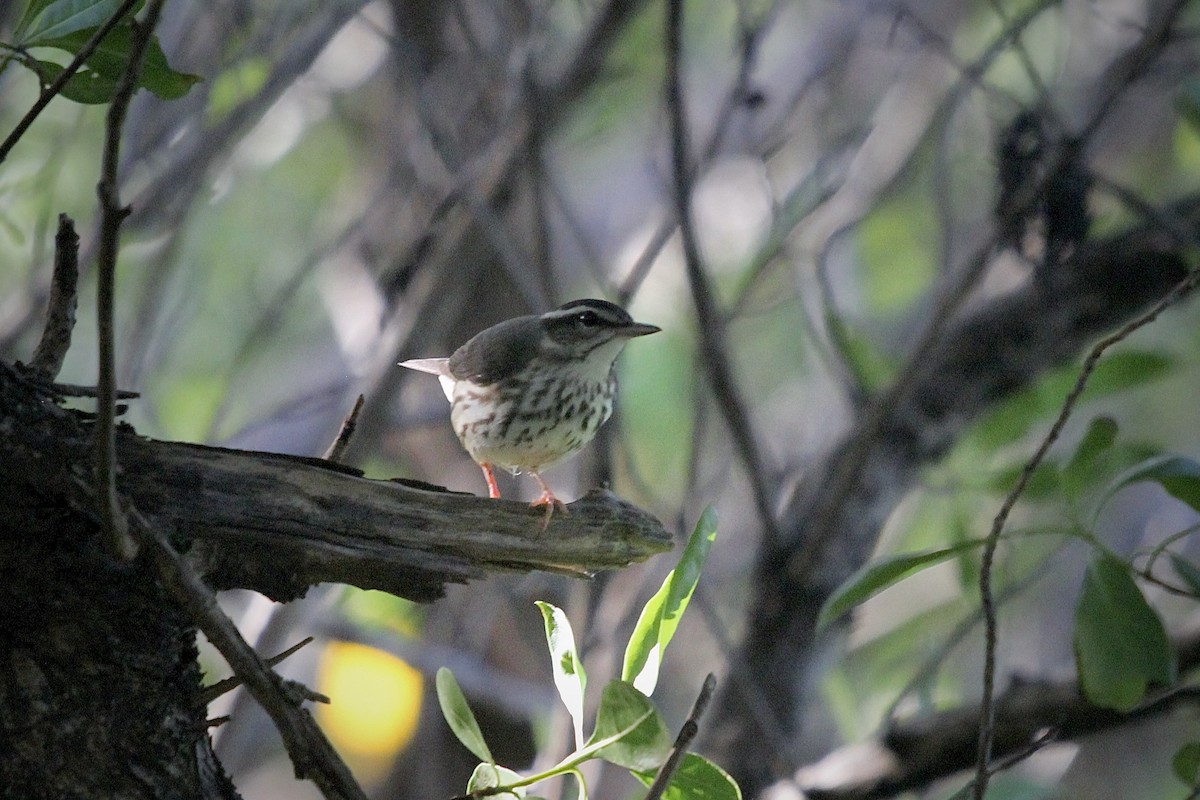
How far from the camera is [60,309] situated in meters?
2.02

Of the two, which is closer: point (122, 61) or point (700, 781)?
point (700, 781)

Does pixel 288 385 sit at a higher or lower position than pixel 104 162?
higher

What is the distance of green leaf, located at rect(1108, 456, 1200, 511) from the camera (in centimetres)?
253

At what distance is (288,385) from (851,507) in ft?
15.8

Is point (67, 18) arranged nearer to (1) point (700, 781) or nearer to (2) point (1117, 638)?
(1) point (700, 781)

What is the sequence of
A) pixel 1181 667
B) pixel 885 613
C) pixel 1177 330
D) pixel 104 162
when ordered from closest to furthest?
pixel 104 162 → pixel 1181 667 → pixel 1177 330 → pixel 885 613

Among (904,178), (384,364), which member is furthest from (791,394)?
(384,364)

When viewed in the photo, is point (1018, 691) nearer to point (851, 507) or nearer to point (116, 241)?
point (851, 507)

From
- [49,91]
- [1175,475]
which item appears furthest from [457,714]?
[1175,475]

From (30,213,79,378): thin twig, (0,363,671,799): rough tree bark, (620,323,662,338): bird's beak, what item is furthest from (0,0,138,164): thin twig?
(620,323,662,338): bird's beak

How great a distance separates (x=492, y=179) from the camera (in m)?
5.19

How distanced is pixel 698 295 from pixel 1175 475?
182 cm

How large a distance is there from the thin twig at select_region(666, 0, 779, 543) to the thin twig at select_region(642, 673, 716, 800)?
2459mm

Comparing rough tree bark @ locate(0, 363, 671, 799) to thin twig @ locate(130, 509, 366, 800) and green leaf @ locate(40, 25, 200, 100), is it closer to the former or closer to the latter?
thin twig @ locate(130, 509, 366, 800)
